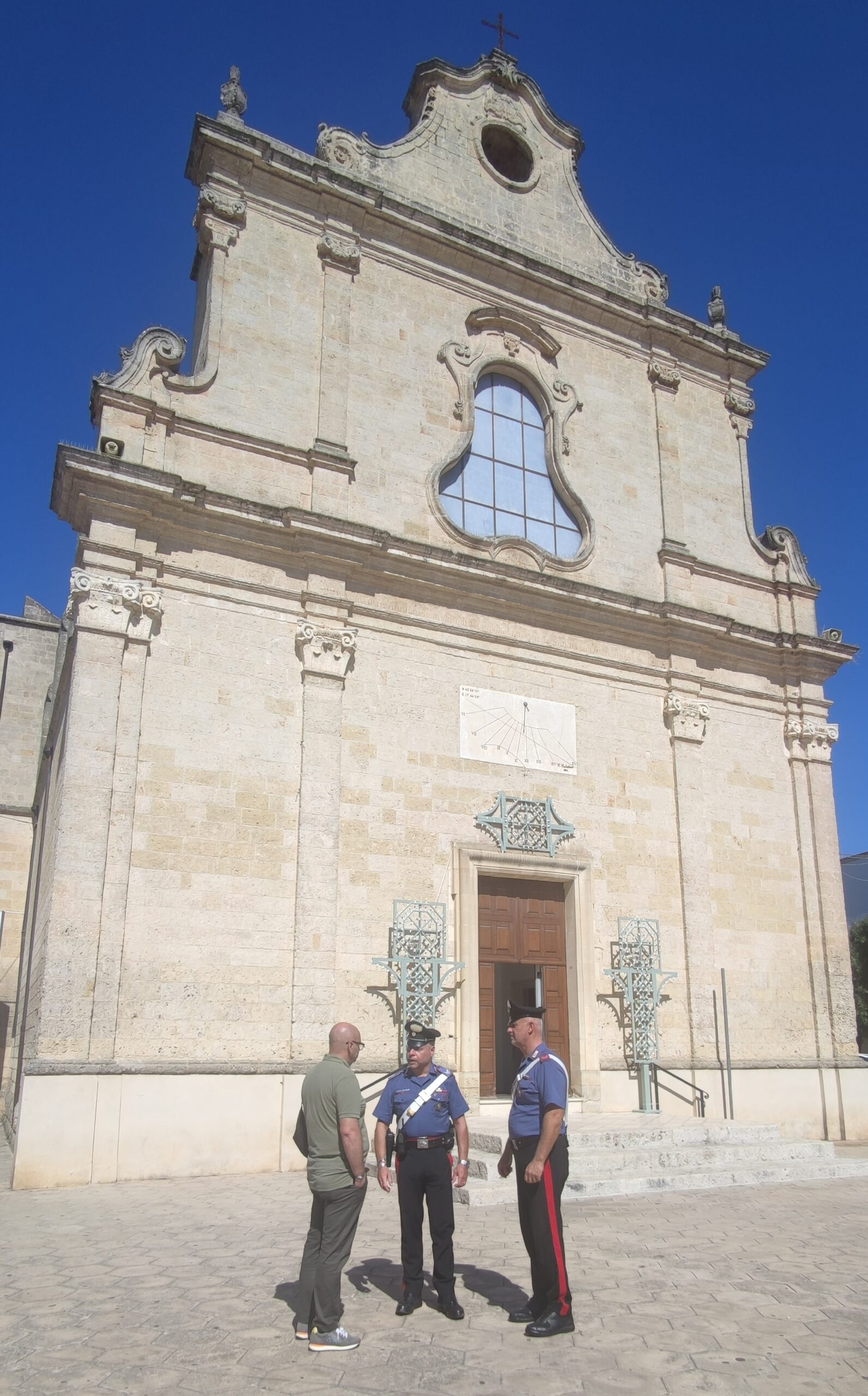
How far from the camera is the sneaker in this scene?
482 cm

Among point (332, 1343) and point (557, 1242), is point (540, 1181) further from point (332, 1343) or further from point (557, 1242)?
point (332, 1343)

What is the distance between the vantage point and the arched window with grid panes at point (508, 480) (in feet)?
49.7

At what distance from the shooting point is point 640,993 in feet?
44.4

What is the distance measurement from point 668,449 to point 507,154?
5.65 m

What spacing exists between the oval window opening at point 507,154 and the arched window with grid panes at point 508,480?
3.92 m

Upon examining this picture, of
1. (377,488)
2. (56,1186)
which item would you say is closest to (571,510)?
(377,488)

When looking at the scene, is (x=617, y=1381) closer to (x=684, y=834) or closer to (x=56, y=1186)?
(x=56, y=1186)

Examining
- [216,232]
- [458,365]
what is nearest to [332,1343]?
[216,232]

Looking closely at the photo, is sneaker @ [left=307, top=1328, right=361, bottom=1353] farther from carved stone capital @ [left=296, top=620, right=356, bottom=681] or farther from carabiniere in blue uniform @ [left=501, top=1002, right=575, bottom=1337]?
carved stone capital @ [left=296, top=620, right=356, bottom=681]

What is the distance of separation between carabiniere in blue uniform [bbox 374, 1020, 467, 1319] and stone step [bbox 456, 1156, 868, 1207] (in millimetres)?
3121

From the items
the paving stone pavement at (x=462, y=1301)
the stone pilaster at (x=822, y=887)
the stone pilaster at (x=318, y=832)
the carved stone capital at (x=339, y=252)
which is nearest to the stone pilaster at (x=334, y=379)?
the carved stone capital at (x=339, y=252)

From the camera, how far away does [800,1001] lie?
15.2 m

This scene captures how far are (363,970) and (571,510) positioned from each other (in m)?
7.60

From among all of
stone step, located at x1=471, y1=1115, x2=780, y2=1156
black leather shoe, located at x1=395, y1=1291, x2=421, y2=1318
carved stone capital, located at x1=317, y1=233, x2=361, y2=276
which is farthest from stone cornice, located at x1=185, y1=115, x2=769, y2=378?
black leather shoe, located at x1=395, y1=1291, x2=421, y2=1318
